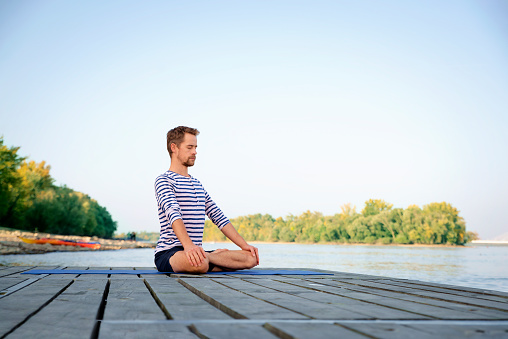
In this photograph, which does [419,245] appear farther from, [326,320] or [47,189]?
[326,320]

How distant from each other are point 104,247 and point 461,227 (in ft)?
165

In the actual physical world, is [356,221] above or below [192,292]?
above

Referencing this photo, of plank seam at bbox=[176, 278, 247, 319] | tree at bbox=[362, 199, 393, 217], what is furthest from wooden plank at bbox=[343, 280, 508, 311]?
tree at bbox=[362, 199, 393, 217]

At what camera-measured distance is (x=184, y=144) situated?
A: 4.89 meters

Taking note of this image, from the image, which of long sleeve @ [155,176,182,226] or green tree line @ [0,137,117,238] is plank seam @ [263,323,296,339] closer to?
long sleeve @ [155,176,182,226]

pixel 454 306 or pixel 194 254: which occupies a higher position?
pixel 194 254

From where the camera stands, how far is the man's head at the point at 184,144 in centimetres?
489

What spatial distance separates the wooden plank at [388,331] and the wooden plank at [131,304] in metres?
0.73

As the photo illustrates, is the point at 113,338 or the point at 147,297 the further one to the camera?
the point at 147,297

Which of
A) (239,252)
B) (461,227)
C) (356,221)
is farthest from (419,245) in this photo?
(239,252)

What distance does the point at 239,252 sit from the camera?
4707mm

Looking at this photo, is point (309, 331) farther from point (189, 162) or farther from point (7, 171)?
point (7, 171)

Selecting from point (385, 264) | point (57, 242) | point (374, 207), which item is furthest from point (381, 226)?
point (385, 264)

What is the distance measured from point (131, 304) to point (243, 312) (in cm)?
58
